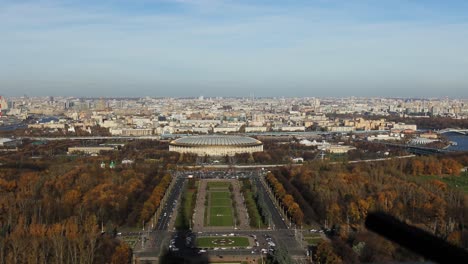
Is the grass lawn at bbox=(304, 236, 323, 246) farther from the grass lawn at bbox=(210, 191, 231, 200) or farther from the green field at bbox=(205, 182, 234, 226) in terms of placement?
the grass lawn at bbox=(210, 191, 231, 200)

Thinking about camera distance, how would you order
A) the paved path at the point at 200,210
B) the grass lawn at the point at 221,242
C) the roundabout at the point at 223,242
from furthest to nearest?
→ the paved path at the point at 200,210 → the roundabout at the point at 223,242 → the grass lawn at the point at 221,242

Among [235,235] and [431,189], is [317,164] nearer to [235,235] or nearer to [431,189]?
[431,189]

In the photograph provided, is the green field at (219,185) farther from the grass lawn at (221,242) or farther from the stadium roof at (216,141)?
the stadium roof at (216,141)

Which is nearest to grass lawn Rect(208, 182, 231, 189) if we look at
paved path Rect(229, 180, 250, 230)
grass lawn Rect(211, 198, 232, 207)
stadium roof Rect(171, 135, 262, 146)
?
paved path Rect(229, 180, 250, 230)

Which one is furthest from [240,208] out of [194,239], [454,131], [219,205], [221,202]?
[454,131]

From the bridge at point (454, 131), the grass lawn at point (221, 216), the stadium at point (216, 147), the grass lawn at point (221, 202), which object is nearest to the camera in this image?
the grass lawn at point (221, 216)

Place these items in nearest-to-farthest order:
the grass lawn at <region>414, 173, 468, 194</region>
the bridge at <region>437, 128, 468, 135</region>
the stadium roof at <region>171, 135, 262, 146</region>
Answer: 1. the grass lawn at <region>414, 173, 468, 194</region>
2. the stadium roof at <region>171, 135, 262, 146</region>
3. the bridge at <region>437, 128, 468, 135</region>

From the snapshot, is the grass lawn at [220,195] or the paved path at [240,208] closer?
the paved path at [240,208]

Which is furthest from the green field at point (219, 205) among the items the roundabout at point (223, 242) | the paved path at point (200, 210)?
the roundabout at point (223, 242)

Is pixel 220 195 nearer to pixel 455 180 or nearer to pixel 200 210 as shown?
pixel 200 210
